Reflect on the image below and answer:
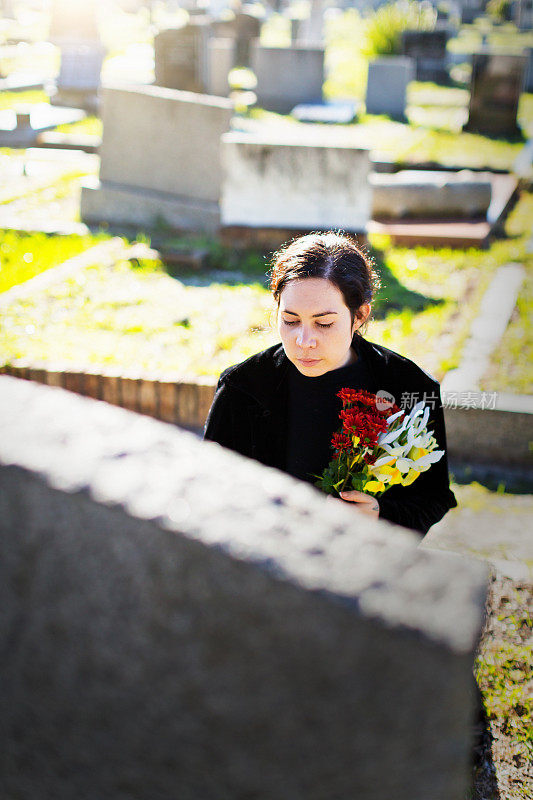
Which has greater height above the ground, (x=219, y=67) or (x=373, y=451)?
(x=219, y=67)

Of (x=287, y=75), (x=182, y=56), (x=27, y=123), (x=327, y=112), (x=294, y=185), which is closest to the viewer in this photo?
(x=294, y=185)

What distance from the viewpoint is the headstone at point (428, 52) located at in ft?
64.4

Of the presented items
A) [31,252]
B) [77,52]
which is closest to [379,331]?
[31,252]

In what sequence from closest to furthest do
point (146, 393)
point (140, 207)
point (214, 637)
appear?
point (214, 637), point (146, 393), point (140, 207)

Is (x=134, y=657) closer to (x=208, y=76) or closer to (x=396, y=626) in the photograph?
(x=396, y=626)

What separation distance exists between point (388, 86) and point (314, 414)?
15.3 m

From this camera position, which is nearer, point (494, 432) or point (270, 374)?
point (270, 374)

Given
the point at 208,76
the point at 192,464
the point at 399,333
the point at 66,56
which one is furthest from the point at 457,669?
the point at 66,56

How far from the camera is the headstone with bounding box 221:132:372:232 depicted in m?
7.67

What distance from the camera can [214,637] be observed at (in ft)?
3.04

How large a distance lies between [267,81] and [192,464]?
53.7 feet

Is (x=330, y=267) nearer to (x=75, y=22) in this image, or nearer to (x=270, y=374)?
(x=270, y=374)

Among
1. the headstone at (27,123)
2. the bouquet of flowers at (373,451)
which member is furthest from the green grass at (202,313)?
the headstone at (27,123)

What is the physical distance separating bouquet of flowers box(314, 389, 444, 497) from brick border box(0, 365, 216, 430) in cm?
254
